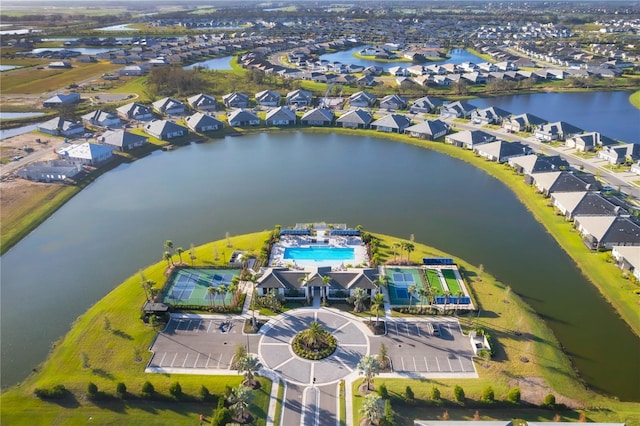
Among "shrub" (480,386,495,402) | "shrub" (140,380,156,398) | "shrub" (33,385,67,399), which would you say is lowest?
"shrub" (33,385,67,399)

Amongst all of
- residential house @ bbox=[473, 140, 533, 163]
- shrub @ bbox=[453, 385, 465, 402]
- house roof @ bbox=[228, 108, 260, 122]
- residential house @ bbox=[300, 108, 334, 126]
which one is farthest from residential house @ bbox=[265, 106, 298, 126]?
shrub @ bbox=[453, 385, 465, 402]

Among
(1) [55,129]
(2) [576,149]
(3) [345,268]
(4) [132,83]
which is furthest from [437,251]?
(4) [132,83]

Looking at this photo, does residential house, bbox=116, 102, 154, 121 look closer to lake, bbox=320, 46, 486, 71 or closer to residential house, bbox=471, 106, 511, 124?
residential house, bbox=471, 106, 511, 124

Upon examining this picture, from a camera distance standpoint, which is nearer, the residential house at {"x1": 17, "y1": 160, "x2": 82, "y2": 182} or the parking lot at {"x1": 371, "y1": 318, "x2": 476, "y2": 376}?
the parking lot at {"x1": 371, "y1": 318, "x2": 476, "y2": 376}

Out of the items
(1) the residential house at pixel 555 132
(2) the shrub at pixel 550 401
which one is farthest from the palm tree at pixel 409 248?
(1) the residential house at pixel 555 132

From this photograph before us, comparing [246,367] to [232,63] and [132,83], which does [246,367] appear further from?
[232,63]

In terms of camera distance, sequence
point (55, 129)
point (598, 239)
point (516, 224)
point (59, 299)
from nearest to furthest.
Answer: point (59, 299) → point (598, 239) → point (516, 224) → point (55, 129)
